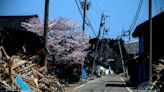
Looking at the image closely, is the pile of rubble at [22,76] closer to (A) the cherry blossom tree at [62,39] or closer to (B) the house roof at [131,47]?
(A) the cherry blossom tree at [62,39]

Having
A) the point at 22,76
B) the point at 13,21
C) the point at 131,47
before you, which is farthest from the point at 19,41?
the point at 131,47

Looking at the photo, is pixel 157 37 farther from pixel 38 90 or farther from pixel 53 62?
pixel 38 90

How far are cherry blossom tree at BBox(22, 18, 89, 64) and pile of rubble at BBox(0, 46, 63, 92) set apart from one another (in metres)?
15.8

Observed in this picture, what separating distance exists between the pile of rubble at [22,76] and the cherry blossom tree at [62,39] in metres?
15.8

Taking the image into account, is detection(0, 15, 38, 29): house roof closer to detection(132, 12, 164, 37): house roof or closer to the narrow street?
the narrow street

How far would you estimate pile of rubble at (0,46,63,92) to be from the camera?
19.3m

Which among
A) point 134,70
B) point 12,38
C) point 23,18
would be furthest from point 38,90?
point 134,70

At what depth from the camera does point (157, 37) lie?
128 feet

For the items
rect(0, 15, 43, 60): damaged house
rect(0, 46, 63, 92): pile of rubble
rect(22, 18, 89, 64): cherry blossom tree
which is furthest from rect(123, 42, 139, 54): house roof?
rect(0, 46, 63, 92): pile of rubble

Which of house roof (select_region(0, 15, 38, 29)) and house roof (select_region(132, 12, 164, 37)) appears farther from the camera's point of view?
house roof (select_region(0, 15, 38, 29))

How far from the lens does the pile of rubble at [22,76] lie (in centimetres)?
1928

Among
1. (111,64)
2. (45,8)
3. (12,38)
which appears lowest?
(111,64)

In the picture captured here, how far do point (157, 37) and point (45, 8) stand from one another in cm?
1455

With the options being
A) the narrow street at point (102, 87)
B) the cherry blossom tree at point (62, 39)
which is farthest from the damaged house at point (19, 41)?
the cherry blossom tree at point (62, 39)
